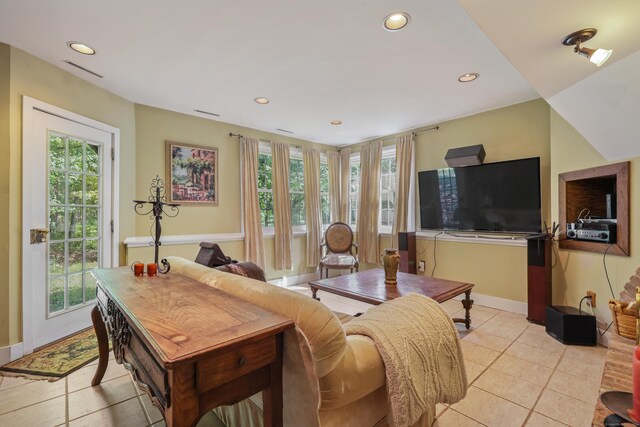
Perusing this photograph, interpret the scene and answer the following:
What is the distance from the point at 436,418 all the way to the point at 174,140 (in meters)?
3.81

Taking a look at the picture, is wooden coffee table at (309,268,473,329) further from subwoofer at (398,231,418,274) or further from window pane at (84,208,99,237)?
window pane at (84,208,99,237)

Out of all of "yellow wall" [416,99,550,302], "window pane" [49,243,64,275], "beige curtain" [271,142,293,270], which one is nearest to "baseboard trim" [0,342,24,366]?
"window pane" [49,243,64,275]

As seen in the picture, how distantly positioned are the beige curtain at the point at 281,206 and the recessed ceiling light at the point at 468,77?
105 inches

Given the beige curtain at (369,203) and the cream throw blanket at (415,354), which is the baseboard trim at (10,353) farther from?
the beige curtain at (369,203)

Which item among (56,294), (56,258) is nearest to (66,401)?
(56,294)

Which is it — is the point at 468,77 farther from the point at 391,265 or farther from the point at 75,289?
the point at 75,289

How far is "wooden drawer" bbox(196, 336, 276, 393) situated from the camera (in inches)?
31.6

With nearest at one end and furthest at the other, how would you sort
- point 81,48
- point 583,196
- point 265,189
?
point 81,48 → point 583,196 → point 265,189

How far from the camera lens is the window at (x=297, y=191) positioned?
4.84 meters

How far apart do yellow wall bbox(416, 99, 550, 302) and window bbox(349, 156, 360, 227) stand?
1.33 m

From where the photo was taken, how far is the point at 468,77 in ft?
8.71

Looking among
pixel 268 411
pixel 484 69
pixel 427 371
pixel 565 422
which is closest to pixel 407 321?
pixel 427 371

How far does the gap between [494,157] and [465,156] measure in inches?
14.2

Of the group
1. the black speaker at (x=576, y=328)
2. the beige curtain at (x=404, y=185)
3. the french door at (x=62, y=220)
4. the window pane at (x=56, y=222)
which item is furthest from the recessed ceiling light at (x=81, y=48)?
the black speaker at (x=576, y=328)
